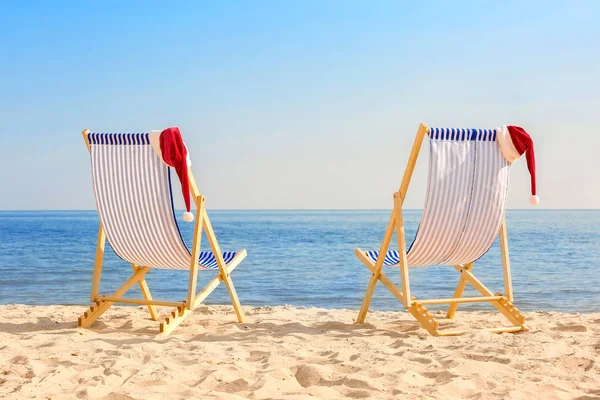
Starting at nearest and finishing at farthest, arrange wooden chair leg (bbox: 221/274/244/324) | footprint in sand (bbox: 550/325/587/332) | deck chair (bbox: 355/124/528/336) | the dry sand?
the dry sand → deck chair (bbox: 355/124/528/336) → footprint in sand (bbox: 550/325/587/332) → wooden chair leg (bbox: 221/274/244/324)

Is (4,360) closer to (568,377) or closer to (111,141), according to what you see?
(111,141)

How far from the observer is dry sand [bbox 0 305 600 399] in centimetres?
287

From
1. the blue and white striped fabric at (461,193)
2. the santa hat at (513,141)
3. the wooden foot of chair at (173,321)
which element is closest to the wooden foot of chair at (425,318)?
the blue and white striped fabric at (461,193)

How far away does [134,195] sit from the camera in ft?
14.3

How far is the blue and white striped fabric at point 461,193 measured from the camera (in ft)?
13.7

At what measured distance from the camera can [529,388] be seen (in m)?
2.89

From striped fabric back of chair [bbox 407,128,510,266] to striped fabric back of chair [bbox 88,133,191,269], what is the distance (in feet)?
5.40

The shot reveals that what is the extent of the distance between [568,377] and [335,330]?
1.81 m

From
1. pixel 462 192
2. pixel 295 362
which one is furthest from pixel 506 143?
pixel 295 362

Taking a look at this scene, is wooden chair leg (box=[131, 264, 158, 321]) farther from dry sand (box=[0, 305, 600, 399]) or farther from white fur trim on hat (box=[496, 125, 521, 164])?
white fur trim on hat (box=[496, 125, 521, 164])

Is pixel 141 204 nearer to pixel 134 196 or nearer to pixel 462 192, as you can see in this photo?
pixel 134 196

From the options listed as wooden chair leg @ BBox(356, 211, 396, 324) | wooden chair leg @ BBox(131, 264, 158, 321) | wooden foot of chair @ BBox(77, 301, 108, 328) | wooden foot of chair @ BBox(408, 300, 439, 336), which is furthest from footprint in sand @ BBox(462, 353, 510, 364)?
wooden foot of chair @ BBox(77, 301, 108, 328)

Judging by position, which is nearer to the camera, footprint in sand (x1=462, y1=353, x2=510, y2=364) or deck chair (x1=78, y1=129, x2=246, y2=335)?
footprint in sand (x1=462, y1=353, x2=510, y2=364)

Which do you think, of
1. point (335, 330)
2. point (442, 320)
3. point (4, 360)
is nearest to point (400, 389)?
point (335, 330)
